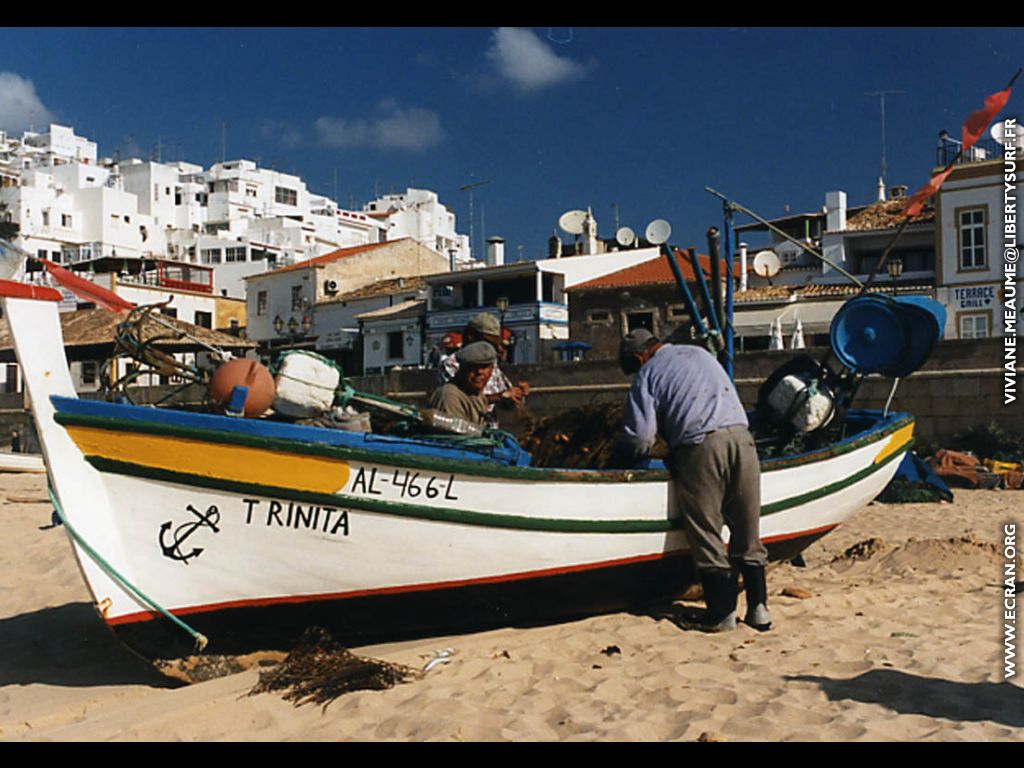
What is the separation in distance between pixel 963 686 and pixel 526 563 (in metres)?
2.21

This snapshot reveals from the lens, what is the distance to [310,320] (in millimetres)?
42375

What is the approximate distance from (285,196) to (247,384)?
7586cm

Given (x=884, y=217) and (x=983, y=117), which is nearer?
(x=983, y=117)

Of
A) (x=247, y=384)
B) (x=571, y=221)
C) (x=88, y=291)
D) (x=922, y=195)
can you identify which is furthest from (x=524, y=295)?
(x=247, y=384)

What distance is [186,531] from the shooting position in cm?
476

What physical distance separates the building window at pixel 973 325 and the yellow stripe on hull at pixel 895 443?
18.5 meters

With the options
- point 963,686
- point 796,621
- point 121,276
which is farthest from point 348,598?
point 121,276

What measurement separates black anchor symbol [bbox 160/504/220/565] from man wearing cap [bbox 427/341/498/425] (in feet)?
5.07

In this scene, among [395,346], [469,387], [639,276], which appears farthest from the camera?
[395,346]

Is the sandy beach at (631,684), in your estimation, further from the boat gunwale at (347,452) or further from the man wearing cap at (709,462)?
the boat gunwale at (347,452)

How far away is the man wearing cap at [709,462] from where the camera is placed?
543 cm

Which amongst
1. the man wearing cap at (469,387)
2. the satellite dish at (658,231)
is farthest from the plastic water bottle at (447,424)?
the satellite dish at (658,231)

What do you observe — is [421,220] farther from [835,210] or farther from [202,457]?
[202,457]
